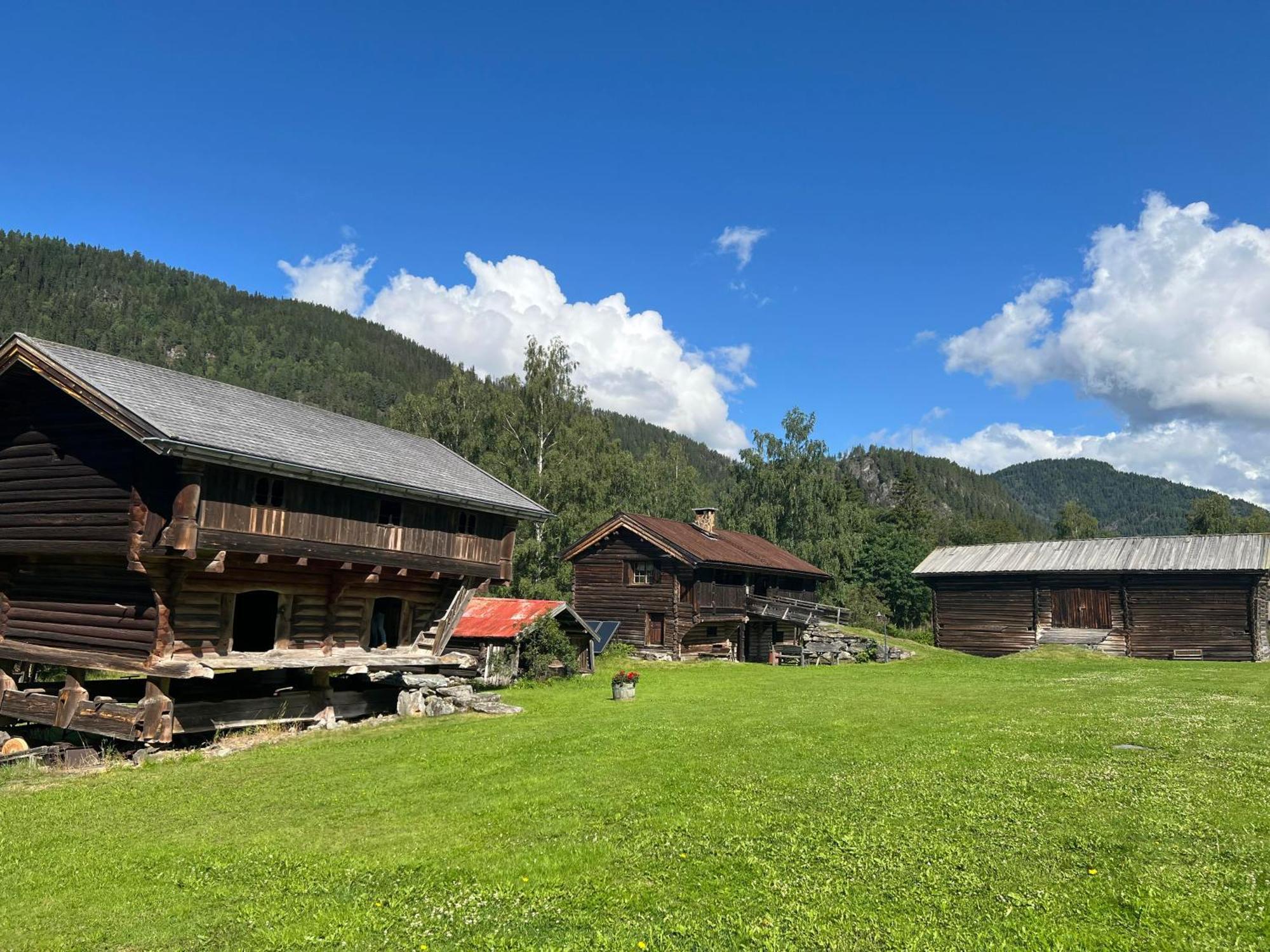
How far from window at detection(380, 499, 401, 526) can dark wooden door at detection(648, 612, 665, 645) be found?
2402 cm

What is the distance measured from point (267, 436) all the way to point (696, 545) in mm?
28581

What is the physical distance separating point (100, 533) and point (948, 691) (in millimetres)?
25484

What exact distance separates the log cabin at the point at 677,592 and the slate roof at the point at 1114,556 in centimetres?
1178

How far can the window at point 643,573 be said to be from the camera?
45656mm

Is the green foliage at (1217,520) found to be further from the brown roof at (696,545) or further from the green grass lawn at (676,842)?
the green grass lawn at (676,842)

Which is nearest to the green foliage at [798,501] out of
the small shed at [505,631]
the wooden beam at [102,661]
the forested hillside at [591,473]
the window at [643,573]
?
the forested hillside at [591,473]

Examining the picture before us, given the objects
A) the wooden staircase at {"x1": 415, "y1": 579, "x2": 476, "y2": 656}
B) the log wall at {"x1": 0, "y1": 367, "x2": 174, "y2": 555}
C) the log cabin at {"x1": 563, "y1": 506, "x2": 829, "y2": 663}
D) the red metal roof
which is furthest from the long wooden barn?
the log wall at {"x1": 0, "y1": 367, "x2": 174, "y2": 555}

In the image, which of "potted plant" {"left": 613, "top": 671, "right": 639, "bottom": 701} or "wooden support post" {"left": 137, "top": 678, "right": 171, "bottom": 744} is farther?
"potted plant" {"left": 613, "top": 671, "right": 639, "bottom": 701}

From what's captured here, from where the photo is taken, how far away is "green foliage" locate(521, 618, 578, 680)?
32.8 metres

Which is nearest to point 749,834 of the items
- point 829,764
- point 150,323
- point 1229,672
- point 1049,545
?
point 829,764

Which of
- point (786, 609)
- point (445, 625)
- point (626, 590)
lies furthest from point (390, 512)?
point (786, 609)

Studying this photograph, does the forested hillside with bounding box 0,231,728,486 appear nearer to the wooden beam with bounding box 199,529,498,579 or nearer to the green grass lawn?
the wooden beam with bounding box 199,529,498,579

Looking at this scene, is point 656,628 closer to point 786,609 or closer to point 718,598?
point 718,598

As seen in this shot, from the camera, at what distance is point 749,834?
10.5 m
